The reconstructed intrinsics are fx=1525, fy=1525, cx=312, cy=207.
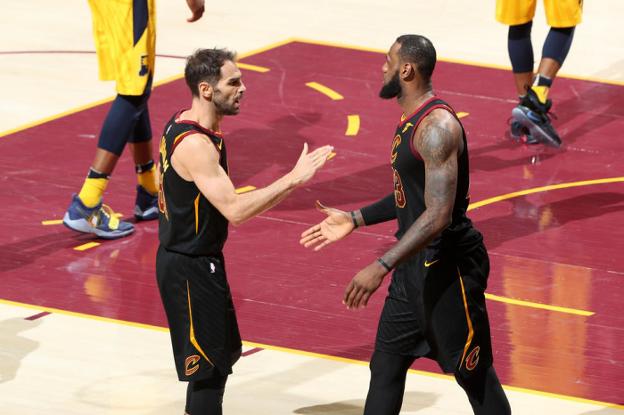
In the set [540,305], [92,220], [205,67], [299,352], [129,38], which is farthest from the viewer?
[129,38]

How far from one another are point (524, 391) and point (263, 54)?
7446 millimetres

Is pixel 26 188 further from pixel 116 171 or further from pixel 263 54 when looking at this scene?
pixel 263 54

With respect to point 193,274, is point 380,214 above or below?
above

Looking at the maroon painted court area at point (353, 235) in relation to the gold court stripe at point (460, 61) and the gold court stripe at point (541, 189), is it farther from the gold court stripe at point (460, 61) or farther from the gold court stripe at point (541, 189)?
the gold court stripe at point (460, 61)

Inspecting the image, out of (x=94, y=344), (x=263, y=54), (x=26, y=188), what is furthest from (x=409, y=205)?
(x=263, y=54)

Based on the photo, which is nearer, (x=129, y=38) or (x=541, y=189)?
(x=129, y=38)

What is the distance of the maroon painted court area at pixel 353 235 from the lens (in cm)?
838

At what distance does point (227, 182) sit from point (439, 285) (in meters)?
1.00

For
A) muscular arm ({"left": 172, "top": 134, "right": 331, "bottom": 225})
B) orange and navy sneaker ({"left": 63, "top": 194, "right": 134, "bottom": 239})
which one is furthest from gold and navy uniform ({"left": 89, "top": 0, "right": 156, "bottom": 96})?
muscular arm ({"left": 172, "top": 134, "right": 331, "bottom": 225})

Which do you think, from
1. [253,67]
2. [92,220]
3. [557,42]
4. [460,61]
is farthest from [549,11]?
[92,220]

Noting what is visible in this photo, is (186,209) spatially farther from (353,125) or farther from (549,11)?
(549,11)

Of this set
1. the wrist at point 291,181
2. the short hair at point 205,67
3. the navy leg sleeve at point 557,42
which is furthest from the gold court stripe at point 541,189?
the wrist at point 291,181

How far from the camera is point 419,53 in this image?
20.9 ft

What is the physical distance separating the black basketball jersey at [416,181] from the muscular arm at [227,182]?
1.06 ft
